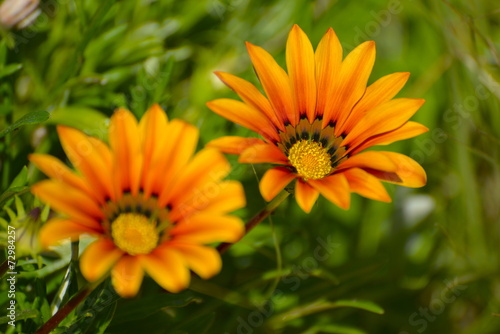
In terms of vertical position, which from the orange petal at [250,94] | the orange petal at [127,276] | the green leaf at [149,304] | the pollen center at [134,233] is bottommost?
the green leaf at [149,304]

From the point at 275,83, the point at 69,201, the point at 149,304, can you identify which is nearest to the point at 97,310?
the point at 149,304

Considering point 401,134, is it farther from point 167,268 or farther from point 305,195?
point 167,268

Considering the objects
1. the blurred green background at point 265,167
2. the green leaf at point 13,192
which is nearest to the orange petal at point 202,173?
the green leaf at point 13,192

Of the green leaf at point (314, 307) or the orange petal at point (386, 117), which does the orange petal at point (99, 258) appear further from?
the green leaf at point (314, 307)

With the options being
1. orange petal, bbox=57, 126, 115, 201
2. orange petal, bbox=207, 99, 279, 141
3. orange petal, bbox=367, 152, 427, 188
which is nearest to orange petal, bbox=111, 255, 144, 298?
orange petal, bbox=57, 126, 115, 201

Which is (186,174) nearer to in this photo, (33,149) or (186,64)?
(33,149)

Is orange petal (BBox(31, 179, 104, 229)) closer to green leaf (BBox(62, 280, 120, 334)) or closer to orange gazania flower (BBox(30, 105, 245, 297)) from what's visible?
orange gazania flower (BBox(30, 105, 245, 297))

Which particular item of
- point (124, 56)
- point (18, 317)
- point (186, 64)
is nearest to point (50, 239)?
point (18, 317)
